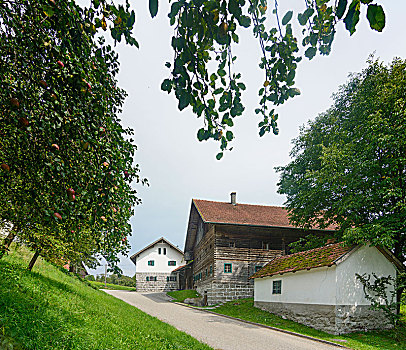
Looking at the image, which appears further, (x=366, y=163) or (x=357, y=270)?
(x=366, y=163)

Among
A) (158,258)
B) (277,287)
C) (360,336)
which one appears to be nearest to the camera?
(360,336)

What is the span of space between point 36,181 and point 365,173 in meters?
14.8

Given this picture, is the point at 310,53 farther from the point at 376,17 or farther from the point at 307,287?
the point at 307,287

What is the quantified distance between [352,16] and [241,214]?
86.2ft

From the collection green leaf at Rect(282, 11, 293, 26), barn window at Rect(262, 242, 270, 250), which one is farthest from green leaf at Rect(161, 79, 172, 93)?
barn window at Rect(262, 242, 270, 250)

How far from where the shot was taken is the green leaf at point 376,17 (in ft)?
4.69

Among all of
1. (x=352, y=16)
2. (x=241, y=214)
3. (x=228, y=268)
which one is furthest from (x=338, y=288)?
(x=241, y=214)

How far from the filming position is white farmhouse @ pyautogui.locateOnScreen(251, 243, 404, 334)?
1188 centimetres

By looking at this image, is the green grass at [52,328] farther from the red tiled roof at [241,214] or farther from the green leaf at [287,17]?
the red tiled roof at [241,214]

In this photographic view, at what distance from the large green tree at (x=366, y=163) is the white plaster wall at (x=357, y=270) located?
0.64m

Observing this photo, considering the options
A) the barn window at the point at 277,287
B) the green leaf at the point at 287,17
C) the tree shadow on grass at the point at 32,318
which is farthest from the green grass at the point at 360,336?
the green leaf at the point at 287,17

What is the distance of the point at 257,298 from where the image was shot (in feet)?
62.4

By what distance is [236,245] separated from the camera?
82.5ft

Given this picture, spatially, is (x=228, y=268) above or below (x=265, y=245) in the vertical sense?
below
